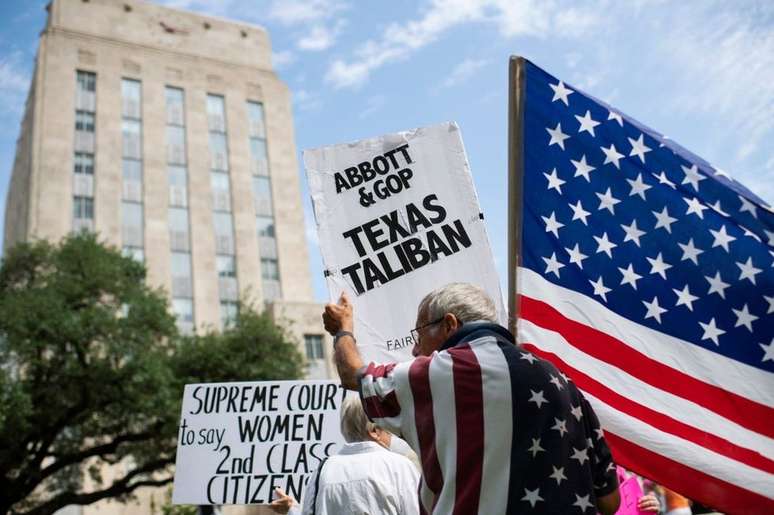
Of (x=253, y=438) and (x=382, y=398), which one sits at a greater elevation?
(x=253, y=438)

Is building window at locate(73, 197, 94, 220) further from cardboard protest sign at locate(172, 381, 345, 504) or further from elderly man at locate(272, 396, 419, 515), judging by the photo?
elderly man at locate(272, 396, 419, 515)

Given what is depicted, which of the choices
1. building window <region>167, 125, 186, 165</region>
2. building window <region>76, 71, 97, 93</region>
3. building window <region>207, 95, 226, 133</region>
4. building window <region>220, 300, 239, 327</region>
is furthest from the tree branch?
building window <region>76, 71, 97, 93</region>

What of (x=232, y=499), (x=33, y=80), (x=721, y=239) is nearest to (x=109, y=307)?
(x=232, y=499)

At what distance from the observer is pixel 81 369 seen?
20.6 meters

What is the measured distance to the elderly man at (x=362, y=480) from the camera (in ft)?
11.6

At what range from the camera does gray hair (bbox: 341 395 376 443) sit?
3.75 meters

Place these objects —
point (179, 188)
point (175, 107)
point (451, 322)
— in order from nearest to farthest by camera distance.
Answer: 1. point (451, 322)
2. point (179, 188)
3. point (175, 107)

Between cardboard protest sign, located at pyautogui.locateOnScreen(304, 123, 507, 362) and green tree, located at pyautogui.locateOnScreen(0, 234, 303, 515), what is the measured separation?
17.5 meters

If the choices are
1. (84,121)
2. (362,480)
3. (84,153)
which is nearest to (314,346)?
(84,153)

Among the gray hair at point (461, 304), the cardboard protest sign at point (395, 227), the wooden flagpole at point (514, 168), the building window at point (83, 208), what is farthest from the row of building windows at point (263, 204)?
the gray hair at point (461, 304)

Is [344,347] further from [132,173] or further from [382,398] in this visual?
[132,173]

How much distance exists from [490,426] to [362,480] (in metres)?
1.57

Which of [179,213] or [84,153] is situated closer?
[84,153]

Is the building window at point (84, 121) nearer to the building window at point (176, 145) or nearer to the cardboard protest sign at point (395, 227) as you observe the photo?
the building window at point (176, 145)
